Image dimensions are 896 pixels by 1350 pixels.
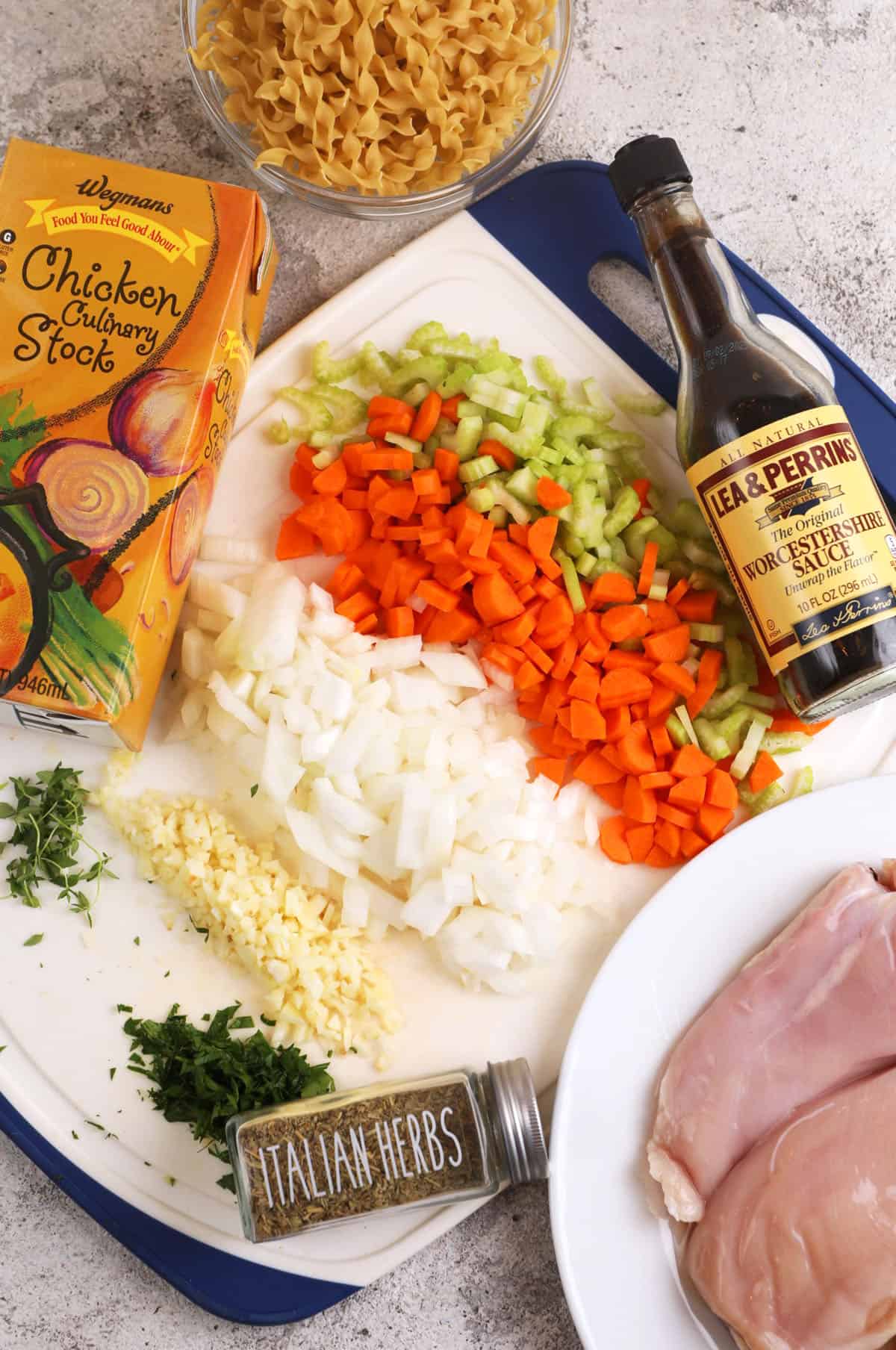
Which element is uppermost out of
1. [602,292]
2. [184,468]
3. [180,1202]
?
[602,292]

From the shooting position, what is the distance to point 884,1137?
4.28ft

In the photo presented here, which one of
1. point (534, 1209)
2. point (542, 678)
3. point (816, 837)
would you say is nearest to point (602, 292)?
point (542, 678)

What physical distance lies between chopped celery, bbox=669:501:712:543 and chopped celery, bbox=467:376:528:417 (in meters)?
0.30

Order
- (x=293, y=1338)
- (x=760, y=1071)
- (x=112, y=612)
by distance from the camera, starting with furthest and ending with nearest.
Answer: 1. (x=293, y=1338)
2. (x=760, y=1071)
3. (x=112, y=612)

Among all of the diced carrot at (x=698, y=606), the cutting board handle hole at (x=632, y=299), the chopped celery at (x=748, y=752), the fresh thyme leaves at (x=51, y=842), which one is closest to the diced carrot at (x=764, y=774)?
the chopped celery at (x=748, y=752)

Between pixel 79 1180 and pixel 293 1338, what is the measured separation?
39 centimetres

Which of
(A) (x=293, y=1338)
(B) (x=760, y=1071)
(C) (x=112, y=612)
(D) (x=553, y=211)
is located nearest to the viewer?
(C) (x=112, y=612)

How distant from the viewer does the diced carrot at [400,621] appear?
60.2 inches

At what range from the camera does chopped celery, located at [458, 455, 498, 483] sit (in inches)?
59.4

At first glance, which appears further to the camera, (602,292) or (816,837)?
(602,292)

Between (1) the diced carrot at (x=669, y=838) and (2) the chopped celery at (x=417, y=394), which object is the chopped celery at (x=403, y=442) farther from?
(1) the diced carrot at (x=669, y=838)

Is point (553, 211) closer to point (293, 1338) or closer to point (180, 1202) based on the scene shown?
point (180, 1202)

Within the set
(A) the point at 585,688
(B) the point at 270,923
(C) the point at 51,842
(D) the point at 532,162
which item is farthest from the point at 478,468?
(C) the point at 51,842

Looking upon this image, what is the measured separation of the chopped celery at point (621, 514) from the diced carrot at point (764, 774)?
15.9 inches
